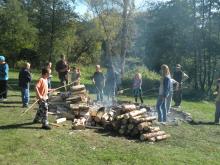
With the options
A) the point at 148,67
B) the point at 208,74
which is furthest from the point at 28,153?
the point at 148,67

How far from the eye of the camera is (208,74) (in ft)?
98.8

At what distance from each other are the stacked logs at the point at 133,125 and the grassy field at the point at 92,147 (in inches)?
11.1

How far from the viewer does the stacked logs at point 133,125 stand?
11516 mm

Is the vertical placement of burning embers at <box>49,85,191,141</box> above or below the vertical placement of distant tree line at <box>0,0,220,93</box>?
below

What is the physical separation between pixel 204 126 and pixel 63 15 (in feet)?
83.8

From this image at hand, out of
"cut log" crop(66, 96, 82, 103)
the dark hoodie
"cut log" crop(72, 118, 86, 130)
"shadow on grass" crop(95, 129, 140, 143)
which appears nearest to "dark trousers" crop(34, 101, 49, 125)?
"cut log" crop(72, 118, 86, 130)

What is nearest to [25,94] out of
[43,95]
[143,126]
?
[43,95]

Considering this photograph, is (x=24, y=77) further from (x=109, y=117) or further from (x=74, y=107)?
(x=109, y=117)

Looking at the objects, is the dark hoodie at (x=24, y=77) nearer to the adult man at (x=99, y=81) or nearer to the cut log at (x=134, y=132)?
the adult man at (x=99, y=81)

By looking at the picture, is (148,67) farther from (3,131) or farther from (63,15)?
(3,131)

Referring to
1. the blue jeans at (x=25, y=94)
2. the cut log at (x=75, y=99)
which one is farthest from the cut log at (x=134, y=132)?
the blue jeans at (x=25, y=94)

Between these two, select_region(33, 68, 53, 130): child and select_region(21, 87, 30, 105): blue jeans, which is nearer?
select_region(33, 68, 53, 130): child

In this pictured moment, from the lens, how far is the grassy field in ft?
30.9

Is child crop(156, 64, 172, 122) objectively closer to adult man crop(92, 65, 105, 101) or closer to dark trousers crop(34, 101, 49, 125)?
dark trousers crop(34, 101, 49, 125)
